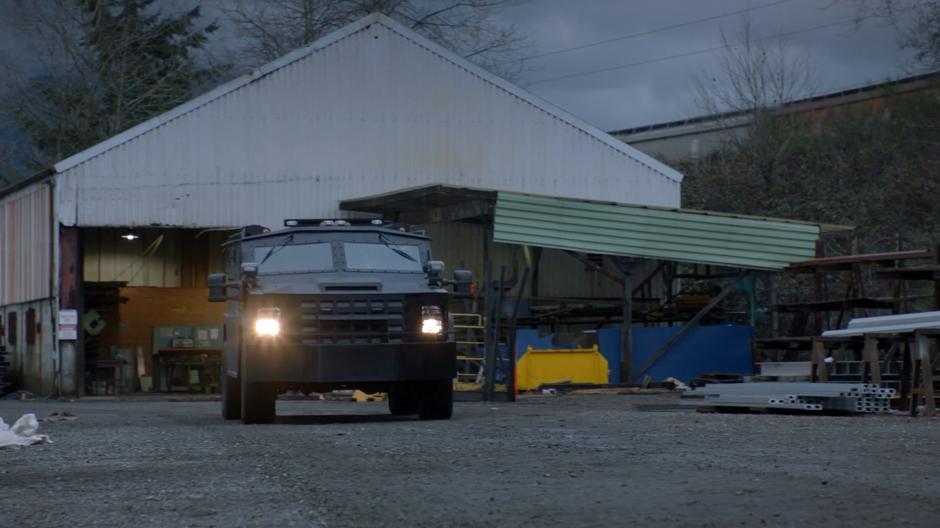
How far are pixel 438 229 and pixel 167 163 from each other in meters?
7.49

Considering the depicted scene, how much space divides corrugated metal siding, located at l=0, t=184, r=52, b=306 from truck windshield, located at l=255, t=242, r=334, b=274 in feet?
55.1

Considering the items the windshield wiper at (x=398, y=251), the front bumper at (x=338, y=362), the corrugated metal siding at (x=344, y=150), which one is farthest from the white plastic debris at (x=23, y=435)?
the corrugated metal siding at (x=344, y=150)

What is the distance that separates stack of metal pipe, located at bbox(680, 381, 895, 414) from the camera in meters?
19.2

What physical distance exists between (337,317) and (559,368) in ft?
46.7

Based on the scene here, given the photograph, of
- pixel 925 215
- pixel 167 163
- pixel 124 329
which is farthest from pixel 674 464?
pixel 925 215

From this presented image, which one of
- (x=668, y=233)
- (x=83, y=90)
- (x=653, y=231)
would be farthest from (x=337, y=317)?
(x=83, y=90)

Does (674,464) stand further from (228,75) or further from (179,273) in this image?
(228,75)

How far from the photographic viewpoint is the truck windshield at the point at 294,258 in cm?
1873

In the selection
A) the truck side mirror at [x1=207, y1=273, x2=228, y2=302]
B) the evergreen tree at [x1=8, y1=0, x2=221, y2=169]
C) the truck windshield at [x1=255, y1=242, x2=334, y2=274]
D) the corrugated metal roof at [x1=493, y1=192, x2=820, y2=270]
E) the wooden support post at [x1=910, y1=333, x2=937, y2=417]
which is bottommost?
the wooden support post at [x1=910, y1=333, x2=937, y2=417]

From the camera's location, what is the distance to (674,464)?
11406 mm

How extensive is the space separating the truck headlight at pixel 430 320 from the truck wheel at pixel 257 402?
6.71 ft

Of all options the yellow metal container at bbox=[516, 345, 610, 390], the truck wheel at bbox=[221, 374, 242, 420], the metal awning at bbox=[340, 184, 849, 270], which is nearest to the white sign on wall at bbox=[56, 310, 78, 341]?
the metal awning at bbox=[340, 184, 849, 270]

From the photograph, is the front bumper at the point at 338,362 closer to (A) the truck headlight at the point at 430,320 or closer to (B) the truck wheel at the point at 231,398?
(A) the truck headlight at the point at 430,320

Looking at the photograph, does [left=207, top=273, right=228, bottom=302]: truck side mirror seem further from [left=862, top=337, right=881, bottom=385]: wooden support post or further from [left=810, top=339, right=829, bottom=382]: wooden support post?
[left=810, top=339, right=829, bottom=382]: wooden support post
